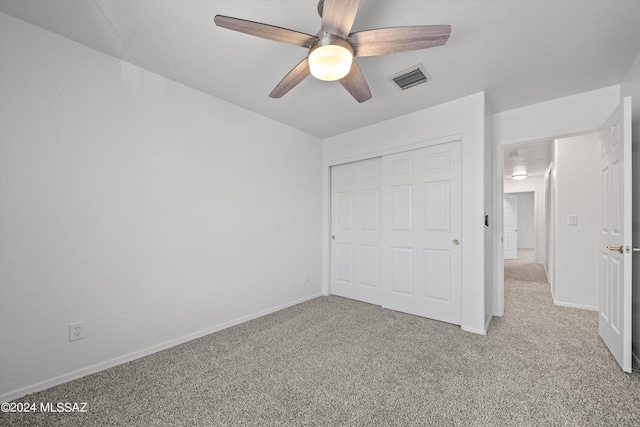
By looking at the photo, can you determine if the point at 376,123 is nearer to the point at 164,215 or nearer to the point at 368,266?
the point at 368,266

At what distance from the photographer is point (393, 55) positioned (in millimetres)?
2090

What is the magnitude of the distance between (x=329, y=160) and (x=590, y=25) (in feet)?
9.47

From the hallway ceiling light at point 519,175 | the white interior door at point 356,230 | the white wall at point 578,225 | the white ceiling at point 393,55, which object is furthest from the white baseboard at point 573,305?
the hallway ceiling light at point 519,175

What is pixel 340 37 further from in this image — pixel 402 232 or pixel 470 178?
pixel 402 232

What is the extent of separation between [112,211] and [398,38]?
2.39m

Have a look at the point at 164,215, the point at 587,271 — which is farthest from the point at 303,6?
the point at 587,271

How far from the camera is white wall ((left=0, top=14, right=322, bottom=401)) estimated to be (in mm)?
1731

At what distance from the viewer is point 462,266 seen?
110 inches

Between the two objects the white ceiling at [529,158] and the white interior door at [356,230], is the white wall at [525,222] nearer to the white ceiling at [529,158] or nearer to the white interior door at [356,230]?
the white ceiling at [529,158]

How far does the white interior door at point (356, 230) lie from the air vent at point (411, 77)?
121 centimetres

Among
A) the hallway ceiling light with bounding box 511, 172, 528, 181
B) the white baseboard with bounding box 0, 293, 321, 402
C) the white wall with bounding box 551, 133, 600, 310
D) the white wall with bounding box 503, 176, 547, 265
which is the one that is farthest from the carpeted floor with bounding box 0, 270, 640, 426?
the hallway ceiling light with bounding box 511, 172, 528, 181

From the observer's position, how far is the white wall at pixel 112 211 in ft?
5.68

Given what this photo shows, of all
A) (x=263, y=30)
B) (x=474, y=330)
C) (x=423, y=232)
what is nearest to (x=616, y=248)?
(x=474, y=330)

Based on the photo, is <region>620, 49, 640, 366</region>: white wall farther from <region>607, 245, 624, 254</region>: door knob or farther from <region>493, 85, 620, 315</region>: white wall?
<region>493, 85, 620, 315</region>: white wall
